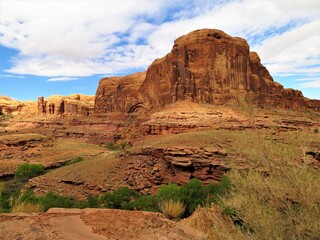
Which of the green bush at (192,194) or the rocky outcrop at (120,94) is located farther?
the rocky outcrop at (120,94)

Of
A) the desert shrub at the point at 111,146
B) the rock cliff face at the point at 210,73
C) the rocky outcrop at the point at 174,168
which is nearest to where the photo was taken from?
the rocky outcrop at the point at 174,168

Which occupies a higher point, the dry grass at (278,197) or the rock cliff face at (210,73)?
the rock cliff face at (210,73)

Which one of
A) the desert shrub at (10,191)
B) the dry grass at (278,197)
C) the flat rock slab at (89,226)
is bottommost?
the desert shrub at (10,191)

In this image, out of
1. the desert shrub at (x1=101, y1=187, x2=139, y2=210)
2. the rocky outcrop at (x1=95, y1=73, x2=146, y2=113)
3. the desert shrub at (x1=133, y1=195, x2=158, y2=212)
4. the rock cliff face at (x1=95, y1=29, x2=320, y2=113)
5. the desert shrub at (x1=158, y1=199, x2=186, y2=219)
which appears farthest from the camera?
the rocky outcrop at (x1=95, y1=73, x2=146, y2=113)

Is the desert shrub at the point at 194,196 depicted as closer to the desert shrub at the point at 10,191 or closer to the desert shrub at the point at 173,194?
the desert shrub at the point at 173,194

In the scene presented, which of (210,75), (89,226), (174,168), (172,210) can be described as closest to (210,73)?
(210,75)

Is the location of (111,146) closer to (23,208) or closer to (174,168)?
(174,168)

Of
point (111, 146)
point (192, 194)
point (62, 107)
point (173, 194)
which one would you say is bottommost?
point (111, 146)

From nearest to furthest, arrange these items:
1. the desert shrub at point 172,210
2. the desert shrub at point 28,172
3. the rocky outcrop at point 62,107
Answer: the desert shrub at point 172,210
the desert shrub at point 28,172
the rocky outcrop at point 62,107

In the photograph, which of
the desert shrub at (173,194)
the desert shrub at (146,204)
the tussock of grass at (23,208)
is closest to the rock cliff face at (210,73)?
the desert shrub at (173,194)

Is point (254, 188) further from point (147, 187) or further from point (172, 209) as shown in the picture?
point (147, 187)

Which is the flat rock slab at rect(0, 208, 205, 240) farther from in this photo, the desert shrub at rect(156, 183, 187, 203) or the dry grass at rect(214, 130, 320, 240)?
the desert shrub at rect(156, 183, 187, 203)

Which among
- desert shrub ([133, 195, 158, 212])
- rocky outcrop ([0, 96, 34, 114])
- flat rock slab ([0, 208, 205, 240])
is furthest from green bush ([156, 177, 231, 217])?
rocky outcrop ([0, 96, 34, 114])

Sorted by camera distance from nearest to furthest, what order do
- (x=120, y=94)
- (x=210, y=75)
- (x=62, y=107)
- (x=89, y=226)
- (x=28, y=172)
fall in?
(x=89, y=226)
(x=28, y=172)
(x=210, y=75)
(x=120, y=94)
(x=62, y=107)
